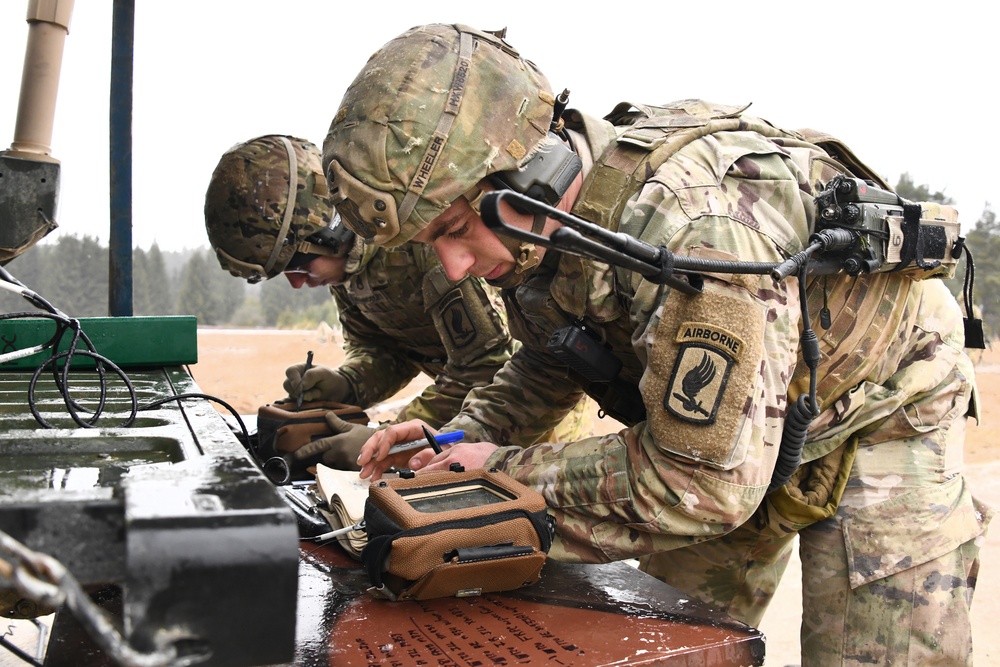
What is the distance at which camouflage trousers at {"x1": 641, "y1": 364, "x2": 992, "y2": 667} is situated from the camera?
6.30 ft

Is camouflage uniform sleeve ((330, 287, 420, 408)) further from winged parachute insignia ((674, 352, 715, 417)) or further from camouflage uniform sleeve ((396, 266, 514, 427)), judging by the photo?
winged parachute insignia ((674, 352, 715, 417))

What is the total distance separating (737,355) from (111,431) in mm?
1042

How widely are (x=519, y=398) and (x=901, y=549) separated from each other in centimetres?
99

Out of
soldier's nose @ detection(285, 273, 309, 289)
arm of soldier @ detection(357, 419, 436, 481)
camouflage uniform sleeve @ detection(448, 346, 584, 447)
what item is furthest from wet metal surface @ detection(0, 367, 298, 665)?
soldier's nose @ detection(285, 273, 309, 289)

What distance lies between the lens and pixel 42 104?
2.75 metres

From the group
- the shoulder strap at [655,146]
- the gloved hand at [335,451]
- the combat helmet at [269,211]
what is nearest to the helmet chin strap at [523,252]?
the shoulder strap at [655,146]

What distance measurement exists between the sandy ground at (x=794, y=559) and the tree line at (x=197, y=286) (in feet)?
4.41

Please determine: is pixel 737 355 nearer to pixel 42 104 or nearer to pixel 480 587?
pixel 480 587

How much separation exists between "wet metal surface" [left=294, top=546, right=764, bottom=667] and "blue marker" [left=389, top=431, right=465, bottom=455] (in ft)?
1.50

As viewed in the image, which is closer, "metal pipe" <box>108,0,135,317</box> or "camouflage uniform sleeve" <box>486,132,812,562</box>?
"camouflage uniform sleeve" <box>486,132,812,562</box>

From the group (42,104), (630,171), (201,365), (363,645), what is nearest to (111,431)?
(363,645)

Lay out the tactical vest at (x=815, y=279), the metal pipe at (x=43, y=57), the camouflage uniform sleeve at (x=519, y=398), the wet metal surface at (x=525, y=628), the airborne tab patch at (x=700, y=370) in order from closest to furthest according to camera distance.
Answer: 1. the wet metal surface at (x=525, y=628)
2. the airborne tab patch at (x=700, y=370)
3. the tactical vest at (x=815, y=279)
4. the camouflage uniform sleeve at (x=519, y=398)
5. the metal pipe at (x=43, y=57)

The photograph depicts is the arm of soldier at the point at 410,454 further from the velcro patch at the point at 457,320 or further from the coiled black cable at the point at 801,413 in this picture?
the velcro patch at the point at 457,320

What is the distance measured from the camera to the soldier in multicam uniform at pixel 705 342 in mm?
1612
